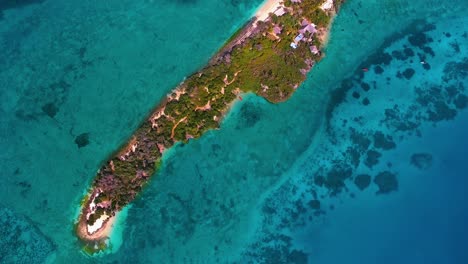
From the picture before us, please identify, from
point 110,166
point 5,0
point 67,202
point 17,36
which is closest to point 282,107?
point 110,166

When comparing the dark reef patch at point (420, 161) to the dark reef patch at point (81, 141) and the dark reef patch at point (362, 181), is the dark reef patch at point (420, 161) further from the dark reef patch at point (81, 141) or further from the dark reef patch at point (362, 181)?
the dark reef patch at point (81, 141)

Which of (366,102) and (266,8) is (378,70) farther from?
(266,8)

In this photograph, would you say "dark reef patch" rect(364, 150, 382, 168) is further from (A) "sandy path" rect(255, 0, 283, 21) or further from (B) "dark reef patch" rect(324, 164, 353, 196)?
(A) "sandy path" rect(255, 0, 283, 21)

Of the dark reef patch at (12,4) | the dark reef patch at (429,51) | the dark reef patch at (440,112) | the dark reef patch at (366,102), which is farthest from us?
the dark reef patch at (429,51)

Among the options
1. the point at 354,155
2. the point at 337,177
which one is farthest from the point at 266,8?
the point at 337,177

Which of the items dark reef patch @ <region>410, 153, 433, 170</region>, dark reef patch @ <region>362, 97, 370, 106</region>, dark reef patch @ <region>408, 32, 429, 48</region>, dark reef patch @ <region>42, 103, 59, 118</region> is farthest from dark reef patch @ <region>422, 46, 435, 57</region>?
dark reef patch @ <region>42, 103, 59, 118</region>

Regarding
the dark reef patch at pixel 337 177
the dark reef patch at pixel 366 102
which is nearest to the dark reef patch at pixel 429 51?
the dark reef patch at pixel 366 102
